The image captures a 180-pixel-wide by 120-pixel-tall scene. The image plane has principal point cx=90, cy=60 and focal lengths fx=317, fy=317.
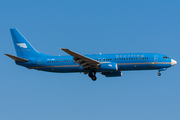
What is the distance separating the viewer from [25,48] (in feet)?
191

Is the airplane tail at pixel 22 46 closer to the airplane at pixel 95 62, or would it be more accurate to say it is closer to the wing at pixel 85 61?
the airplane at pixel 95 62

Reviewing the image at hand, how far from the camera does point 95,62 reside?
171 ft

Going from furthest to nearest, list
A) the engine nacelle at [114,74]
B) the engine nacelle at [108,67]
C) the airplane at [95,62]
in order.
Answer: the engine nacelle at [114,74], the airplane at [95,62], the engine nacelle at [108,67]

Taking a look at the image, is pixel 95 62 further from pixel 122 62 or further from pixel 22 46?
pixel 22 46

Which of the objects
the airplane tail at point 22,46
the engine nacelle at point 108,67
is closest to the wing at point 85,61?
the engine nacelle at point 108,67

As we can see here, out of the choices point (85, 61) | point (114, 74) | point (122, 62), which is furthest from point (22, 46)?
point (122, 62)

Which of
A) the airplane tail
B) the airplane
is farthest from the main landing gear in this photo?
the airplane tail

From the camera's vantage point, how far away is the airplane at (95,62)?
52500 millimetres

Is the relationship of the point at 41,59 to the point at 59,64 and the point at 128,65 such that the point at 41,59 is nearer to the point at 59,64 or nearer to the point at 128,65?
the point at 59,64

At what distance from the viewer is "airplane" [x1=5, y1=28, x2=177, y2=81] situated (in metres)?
52.5

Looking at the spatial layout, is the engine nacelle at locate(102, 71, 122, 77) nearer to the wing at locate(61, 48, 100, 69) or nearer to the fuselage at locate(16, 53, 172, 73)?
the fuselage at locate(16, 53, 172, 73)

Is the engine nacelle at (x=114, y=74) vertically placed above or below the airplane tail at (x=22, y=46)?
below

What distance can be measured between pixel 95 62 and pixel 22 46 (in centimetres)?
1502

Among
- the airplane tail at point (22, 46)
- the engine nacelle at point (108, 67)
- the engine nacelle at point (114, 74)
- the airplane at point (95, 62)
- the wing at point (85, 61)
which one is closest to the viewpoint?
the wing at point (85, 61)
